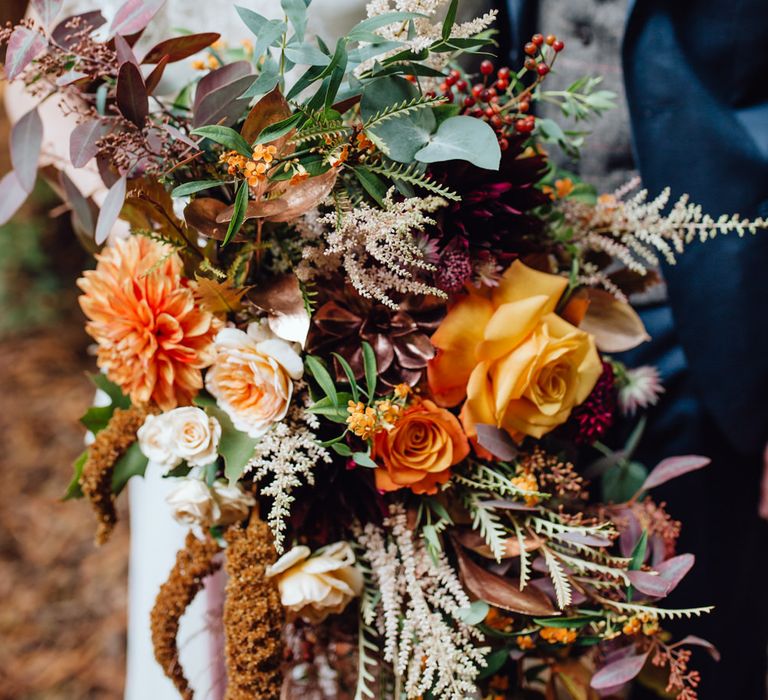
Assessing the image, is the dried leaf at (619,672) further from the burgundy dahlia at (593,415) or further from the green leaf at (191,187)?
the green leaf at (191,187)

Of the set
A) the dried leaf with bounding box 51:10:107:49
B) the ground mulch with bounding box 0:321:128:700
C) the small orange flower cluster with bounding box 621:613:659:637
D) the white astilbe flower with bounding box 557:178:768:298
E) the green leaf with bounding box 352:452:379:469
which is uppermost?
the dried leaf with bounding box 51:10:107:49

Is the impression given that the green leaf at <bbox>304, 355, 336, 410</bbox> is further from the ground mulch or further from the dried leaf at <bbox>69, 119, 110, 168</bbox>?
the ground mulch

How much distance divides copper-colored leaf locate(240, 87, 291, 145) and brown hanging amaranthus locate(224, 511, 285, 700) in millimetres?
292

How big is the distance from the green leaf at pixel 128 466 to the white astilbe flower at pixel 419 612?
0.65ft

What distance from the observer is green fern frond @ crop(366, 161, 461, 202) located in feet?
1.46

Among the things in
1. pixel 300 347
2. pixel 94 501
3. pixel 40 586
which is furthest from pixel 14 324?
pixel 300 347

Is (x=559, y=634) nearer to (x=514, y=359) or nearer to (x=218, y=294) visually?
(x=514, y=359)

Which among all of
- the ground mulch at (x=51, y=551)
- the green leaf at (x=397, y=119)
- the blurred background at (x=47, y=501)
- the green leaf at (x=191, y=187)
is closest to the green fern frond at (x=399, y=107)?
the green leaf at (x=397, y=119)

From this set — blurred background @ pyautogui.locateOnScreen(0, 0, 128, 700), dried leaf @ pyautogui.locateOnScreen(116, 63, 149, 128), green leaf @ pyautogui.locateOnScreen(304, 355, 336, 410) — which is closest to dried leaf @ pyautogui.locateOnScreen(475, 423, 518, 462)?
green leaf @ pyautogui.locateOnScreen(304, 355, 336, 410)

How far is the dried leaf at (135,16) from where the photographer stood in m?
0.48

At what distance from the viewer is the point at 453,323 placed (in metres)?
0.51

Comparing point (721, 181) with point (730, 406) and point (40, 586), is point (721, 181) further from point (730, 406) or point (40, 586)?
point (40, 586)

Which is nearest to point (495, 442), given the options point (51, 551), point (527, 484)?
point (527, 484)

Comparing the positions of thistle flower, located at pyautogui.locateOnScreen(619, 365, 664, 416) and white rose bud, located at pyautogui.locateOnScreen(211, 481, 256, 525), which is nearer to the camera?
white rose bud, located at pyautogui.locateOnScreen(211, 481, 256, 525)
